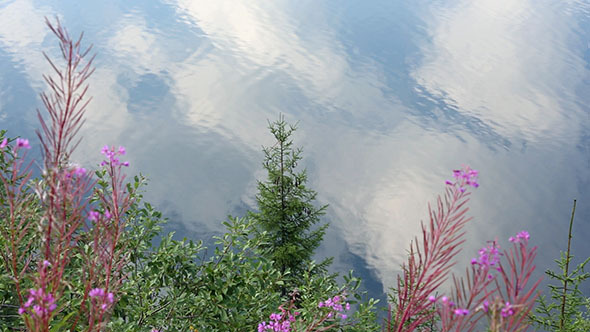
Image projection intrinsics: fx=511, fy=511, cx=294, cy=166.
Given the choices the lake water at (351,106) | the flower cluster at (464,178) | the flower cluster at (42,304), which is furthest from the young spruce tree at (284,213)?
the lake water at (351,106)

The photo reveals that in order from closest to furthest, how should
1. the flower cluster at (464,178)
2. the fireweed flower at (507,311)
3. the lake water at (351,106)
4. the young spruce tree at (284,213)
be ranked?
the fireweed flower at (507,311) < the flower cluster at (464,178) < the young spruce tree at (284,213) < the lake water at (351,106)

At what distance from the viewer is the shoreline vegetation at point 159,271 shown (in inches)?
59.1

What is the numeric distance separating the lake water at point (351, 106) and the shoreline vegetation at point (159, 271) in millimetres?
36395

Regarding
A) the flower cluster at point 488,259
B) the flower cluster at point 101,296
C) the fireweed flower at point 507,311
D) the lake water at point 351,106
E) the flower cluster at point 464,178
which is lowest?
the fireweed flower at point 507,311

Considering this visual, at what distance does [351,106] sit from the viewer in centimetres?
6069

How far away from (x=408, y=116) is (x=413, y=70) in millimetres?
10637

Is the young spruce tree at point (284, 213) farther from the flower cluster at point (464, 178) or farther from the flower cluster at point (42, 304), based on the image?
the flower cluster at point (42, 304)

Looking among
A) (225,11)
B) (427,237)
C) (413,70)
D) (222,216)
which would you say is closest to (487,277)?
(427,237)

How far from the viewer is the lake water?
48.7m

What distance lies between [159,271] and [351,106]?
5675cm

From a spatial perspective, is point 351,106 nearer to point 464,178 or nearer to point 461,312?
point 464,178

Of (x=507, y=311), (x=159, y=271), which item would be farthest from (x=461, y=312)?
(x=159, y=271)

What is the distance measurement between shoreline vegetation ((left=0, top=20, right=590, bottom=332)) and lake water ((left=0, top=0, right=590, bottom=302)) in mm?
36395

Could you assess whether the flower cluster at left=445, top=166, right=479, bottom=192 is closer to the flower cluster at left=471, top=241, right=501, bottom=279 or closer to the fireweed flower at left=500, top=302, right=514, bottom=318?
the flower cluster at left=471, top=241, right=501, bottom=279
